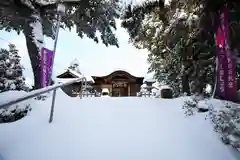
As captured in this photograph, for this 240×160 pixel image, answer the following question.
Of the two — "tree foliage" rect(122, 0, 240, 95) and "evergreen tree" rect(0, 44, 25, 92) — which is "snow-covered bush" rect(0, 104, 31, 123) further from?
"evergreen tree" rect(0, 44, 25, 92)

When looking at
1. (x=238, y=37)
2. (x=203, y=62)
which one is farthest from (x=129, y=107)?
(x=203, y=62)

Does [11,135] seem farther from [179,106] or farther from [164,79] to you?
[164,79]

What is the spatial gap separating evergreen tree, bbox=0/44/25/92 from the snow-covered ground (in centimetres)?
1022

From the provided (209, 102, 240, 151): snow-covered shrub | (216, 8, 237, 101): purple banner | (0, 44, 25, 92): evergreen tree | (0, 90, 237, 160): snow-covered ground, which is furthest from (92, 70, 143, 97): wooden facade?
(209, 102, 240, 151): snow-covered shrub

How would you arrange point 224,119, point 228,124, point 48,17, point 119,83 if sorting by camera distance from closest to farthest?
1. point 228,124
2. point 224,119
3. point 48,17
4. point 119,83

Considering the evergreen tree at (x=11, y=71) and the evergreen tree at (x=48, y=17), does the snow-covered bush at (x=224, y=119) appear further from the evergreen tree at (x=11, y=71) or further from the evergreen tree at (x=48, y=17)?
the evergreen tree at (x=11, y=71)

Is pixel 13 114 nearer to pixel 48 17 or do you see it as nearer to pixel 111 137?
pixel 111 137

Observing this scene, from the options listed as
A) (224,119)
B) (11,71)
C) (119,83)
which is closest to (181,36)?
(119,83)

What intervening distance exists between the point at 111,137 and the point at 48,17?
572 inches

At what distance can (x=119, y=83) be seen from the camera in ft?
81.6

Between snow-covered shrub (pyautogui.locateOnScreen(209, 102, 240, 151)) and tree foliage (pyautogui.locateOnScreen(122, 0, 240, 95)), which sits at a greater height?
tree foliage (pyautogui.locateOnScreen(122, 0, 240, 95))

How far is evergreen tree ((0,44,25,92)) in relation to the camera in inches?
681

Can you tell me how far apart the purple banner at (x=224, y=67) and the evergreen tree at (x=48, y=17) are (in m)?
7.16

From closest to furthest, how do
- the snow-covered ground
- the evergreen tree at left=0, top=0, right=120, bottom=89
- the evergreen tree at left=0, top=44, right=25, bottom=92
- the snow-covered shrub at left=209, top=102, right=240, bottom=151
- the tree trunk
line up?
1. the snow-covered ground
2. the snow-covered shrub at left=209, top=102, right=240, bottom=151
3. the evergreen tree at left=0, top=0, right=120, bottom=89
4. the tree trunk
5. the evergreen tree at left=0, top=44, right=25, bottom=92
